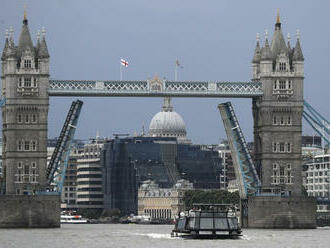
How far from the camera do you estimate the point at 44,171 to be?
559 feet

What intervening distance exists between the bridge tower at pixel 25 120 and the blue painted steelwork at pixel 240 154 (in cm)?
1959

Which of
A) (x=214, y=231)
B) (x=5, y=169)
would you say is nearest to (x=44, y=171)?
(x=5, y=169)

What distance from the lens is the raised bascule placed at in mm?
169750

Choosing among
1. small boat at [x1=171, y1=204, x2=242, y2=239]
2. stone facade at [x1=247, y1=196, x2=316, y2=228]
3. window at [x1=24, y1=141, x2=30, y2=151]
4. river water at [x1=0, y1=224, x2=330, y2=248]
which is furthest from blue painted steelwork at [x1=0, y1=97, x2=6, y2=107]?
small boat at [x1=171, y1=204, x2=242, y2=239]

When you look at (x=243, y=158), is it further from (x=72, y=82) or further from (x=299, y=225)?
(x=72, y=82)

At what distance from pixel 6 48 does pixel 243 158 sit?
28.2m

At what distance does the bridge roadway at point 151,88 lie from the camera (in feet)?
557

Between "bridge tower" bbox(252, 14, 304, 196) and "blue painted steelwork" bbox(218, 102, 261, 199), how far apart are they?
1356 mm

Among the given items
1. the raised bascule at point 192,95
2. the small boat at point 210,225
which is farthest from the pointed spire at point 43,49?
the small boat at point 210,225

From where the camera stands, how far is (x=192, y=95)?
17150 centimetres

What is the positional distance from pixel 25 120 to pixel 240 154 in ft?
77.3

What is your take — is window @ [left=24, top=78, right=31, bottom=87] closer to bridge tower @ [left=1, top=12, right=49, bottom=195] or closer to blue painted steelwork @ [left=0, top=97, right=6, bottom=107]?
bridge tower @ [left=1, top=12, right=49, bottom=195]

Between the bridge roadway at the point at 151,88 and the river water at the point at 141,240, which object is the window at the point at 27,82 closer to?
the bridge roadway at the point at 151,88

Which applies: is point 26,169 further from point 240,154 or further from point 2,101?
point 240,154
